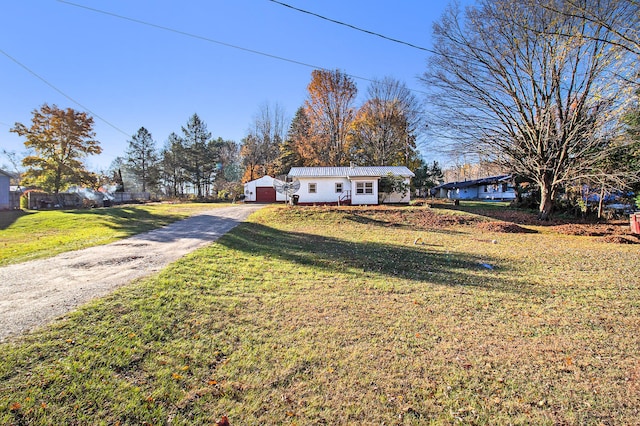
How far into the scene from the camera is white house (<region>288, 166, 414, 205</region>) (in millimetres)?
26297

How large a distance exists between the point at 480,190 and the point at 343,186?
3318 cm

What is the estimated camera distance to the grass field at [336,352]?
2.60 metres

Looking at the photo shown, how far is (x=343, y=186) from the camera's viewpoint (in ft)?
88.4

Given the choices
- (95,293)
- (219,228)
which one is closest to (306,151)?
(219,228)

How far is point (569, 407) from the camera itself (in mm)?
2666

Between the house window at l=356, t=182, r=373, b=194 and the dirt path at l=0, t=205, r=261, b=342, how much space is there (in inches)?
716

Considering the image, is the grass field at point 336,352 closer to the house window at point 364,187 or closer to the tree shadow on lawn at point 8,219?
the tree shadow on lawn at point 8,219

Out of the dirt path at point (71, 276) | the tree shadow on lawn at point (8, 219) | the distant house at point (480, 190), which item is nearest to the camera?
the dirt path at point (71, 276)

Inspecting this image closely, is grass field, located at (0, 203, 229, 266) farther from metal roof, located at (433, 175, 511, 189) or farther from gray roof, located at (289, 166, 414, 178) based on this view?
metal roof, located at (433, 175, 511, 189)

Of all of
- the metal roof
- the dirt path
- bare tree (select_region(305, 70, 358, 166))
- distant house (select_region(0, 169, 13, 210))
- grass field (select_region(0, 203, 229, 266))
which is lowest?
the dirt path

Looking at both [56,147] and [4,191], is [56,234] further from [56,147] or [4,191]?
[56,147]

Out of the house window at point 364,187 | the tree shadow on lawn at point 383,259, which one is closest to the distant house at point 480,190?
the house window at point 364,187

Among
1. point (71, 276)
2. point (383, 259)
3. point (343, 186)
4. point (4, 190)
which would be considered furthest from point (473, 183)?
point (4, 190)

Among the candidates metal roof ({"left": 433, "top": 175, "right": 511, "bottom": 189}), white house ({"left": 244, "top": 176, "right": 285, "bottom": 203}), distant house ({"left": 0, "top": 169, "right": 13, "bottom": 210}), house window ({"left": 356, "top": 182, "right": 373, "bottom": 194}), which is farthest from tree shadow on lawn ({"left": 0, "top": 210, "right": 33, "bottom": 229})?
metal roof ({"left": 433, "top": 175, "right": 511, "bottom": 189})
